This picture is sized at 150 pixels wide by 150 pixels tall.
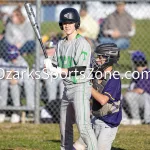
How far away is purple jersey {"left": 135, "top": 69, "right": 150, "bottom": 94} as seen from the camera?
33.5ft

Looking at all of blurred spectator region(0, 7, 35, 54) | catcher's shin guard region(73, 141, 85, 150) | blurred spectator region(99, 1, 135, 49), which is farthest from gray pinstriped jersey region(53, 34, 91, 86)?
blurred spectator region(0, 7, 35, 54)

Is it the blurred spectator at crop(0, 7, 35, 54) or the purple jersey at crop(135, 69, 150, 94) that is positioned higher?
the blurred spectator at crop(0, 7, 35, 54)

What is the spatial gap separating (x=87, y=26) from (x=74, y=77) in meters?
4.99

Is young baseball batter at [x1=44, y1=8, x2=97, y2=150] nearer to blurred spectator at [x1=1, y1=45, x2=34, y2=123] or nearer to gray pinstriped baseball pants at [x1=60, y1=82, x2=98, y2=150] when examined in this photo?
gray pinstriped baseball pants at [x1=60, y1=82, x2=98, y2=150]

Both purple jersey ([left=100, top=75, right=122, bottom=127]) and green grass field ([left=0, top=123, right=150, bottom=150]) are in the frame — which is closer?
purple jersey ([left=100, top=75, right=122, bottom=127])

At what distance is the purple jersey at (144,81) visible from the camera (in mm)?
10219

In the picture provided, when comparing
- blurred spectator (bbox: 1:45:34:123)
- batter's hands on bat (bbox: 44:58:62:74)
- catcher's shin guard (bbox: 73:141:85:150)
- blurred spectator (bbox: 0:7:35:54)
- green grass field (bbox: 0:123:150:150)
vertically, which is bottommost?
green grass field (bbox: 0:123:150:150)

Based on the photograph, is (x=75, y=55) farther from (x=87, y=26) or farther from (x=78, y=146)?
(x=87, y=26)

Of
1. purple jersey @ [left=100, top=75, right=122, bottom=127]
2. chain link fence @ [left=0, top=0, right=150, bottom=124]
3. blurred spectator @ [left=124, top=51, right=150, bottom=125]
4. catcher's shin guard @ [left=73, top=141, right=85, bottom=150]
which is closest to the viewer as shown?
purple jersey @ [left=100, top=75, right=122, bottom=127]

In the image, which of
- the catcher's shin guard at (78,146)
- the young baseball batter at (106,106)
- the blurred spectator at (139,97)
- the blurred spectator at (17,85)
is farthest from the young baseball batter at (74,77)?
the blurred spectator at (17,85)

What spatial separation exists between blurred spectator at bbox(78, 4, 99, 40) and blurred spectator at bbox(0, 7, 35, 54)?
962 mm

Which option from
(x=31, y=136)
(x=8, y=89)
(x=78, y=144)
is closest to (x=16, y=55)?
(x=8, y=89)

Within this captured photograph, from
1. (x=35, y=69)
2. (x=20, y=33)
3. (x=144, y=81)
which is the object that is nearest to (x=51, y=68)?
(x=35, y=69)

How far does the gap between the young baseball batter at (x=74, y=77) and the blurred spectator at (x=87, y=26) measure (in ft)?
15.2
